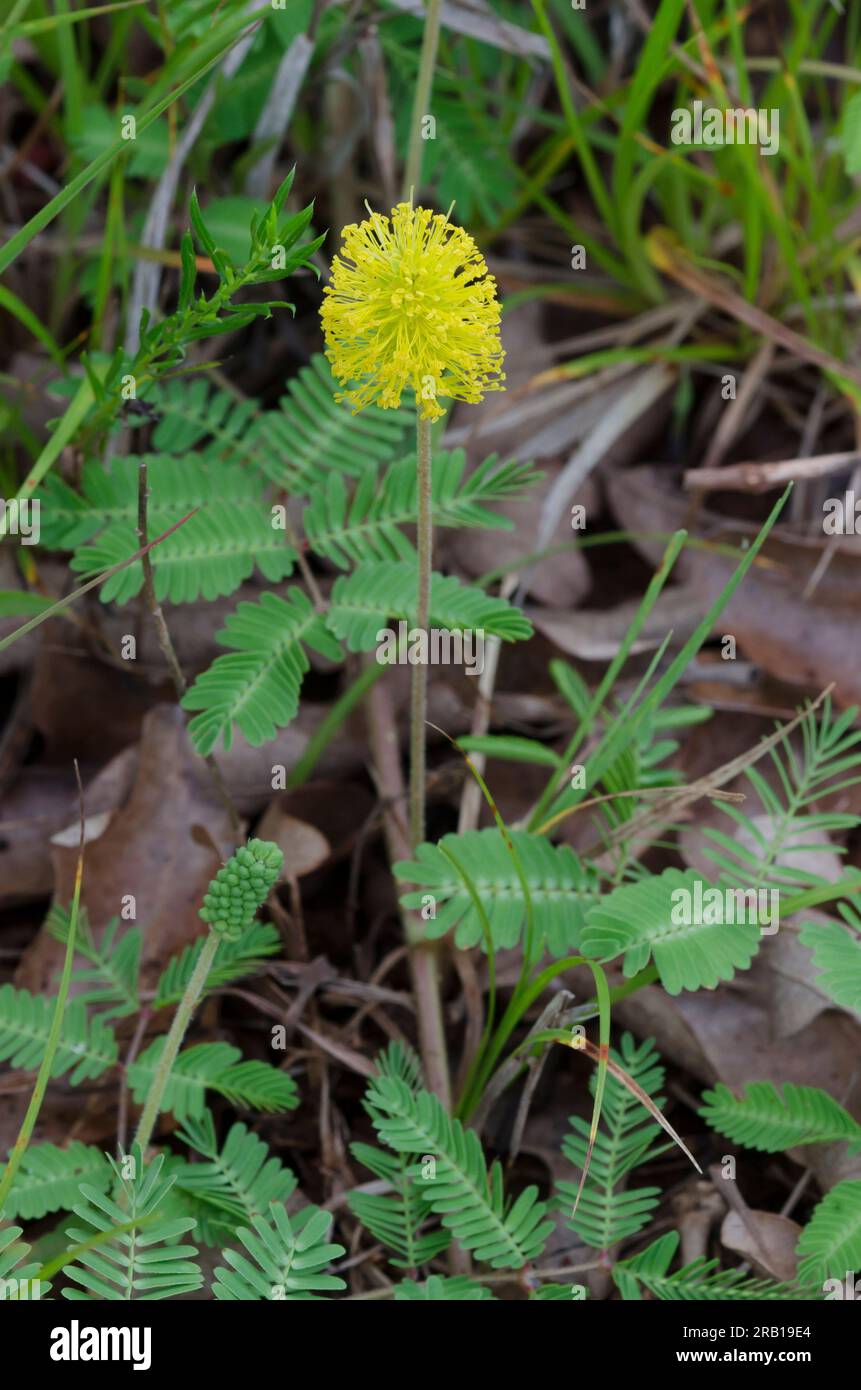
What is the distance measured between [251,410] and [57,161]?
1434mm

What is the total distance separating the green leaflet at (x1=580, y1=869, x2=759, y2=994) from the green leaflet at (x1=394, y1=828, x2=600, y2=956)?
0.13m

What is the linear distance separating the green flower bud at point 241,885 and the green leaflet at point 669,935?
53 centimetres

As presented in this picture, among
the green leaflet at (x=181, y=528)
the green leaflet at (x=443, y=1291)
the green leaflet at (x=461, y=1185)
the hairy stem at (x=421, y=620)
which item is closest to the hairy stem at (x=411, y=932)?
the hairy stem at (x=421, y=620)

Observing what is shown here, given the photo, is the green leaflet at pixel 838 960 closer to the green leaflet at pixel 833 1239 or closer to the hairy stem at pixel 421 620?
the green leaflet at pixel 833 1239

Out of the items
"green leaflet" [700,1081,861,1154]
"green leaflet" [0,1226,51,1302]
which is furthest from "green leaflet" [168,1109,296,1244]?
"green leaflet" [700,1081,861,1154]

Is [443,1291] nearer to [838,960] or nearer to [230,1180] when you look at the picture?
[230,1180]

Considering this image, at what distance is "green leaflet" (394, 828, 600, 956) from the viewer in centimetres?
216

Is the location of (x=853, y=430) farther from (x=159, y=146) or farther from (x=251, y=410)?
(x=159, y=146)

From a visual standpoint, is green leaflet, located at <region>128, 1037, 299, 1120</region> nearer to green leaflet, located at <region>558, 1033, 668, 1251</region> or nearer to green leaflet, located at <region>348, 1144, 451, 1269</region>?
green leaflet, located at <region>348, 1144, 451, 1269</region>

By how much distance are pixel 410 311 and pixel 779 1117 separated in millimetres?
1471

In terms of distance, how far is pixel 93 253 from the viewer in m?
2.98

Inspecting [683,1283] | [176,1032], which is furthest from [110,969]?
[683,1283]

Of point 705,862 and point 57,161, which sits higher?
point 57,161
